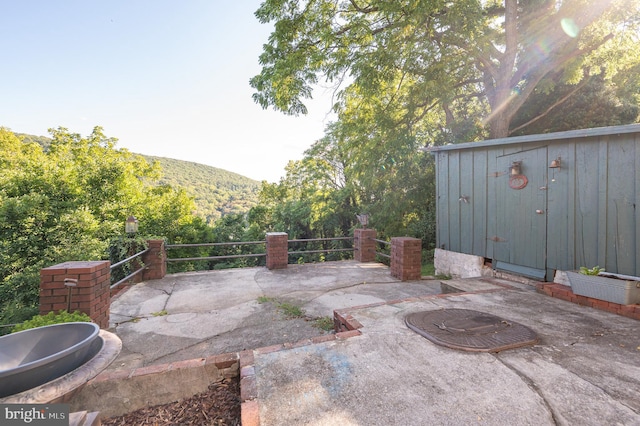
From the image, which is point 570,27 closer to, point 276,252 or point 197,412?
point 276,252

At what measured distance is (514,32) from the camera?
6.49 m

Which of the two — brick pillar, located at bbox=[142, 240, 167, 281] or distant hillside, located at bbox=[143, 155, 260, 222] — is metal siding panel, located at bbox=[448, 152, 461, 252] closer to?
brick pillar, located at bbox=[142, 240, 167, 281]

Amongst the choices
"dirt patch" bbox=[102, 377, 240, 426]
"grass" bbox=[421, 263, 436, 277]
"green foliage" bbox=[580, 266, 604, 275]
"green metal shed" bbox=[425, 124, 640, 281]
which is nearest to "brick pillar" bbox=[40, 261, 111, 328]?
"dirt patch" bbox=[102, 377, 240, 426]

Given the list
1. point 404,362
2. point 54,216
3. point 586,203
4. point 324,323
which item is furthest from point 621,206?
point 54,216

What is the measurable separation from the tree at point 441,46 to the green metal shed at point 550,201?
2.67 m

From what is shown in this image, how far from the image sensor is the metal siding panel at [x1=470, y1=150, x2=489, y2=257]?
484 cm

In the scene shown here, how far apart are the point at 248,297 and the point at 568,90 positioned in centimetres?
1141

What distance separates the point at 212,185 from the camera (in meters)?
34.6

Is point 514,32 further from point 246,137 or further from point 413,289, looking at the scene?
point 246,137

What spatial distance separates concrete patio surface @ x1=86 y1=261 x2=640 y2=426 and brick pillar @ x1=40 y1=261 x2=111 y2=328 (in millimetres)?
408

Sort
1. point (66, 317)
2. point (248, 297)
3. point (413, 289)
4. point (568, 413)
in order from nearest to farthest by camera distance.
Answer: point (568, 413)
point (66, 317)
point (248, 297)
point (413, 289)

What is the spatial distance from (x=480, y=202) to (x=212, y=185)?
34.1 m

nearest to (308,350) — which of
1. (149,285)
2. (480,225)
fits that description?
(149,285)

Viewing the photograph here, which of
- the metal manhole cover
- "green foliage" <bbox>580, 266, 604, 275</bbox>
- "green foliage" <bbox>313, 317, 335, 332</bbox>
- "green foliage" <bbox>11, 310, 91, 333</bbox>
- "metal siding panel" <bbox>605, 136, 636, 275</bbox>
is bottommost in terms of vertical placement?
"green foliage" <bbox>313, 317, 335, 332</bbox>
